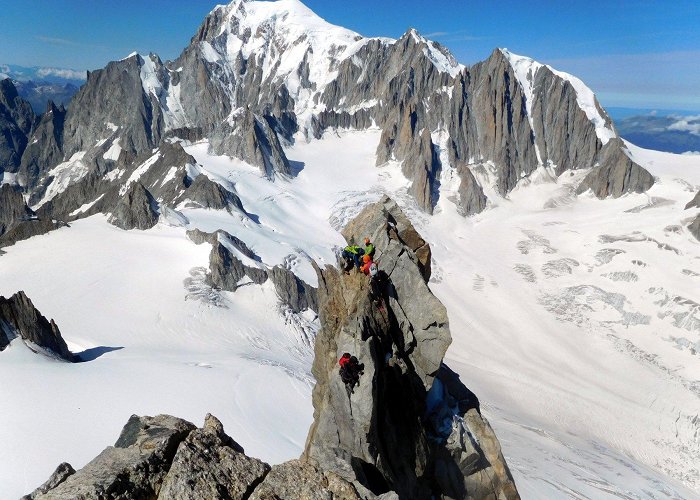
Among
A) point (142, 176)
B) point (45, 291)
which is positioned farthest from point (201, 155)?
point (45, 291)

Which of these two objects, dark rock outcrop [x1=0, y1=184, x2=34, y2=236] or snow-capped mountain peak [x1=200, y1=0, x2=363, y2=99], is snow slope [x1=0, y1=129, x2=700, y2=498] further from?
snow-capped mountain peak [x1=200, y1=0, x2=363, y2=99]

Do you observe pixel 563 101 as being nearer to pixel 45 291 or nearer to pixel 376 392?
pixel 45 291

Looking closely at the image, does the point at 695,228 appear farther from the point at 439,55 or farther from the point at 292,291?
the point at 439,55

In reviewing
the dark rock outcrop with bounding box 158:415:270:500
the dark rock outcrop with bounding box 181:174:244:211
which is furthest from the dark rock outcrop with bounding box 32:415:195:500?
the dark rock outcrop with bounding box 181:174:244:211

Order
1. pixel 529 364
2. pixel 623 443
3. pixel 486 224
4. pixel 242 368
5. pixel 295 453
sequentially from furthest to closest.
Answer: pixel 486 224
pixel 529 364
pixel 623 443
pixel 242 368
pixel 295 453

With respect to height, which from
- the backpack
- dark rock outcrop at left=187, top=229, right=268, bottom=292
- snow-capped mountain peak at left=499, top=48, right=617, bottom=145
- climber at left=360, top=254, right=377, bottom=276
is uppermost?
snow-capped mountain peak at left=499, top=48, right=617, bottom=145

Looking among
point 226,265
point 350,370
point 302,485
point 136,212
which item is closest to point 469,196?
point 226,265
